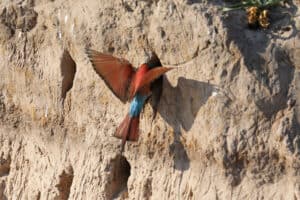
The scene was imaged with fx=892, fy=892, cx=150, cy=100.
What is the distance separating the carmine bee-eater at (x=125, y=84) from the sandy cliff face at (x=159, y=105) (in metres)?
0.08

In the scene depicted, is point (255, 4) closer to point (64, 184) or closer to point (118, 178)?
point (118, 178)

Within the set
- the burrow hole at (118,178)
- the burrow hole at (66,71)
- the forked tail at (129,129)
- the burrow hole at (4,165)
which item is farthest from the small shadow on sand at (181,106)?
the burrow hole at (4,165)

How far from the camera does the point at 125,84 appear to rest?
11.5 feet

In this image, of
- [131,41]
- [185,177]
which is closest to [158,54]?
[131,41]

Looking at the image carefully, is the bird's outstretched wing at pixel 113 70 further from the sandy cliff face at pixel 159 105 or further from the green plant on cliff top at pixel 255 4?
the green plant on cliff top at pixel 255 4

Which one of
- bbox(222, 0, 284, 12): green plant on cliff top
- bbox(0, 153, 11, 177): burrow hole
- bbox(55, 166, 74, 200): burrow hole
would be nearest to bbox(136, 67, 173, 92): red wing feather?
bbox(222, 0, 284, 12): green plant on cliff top

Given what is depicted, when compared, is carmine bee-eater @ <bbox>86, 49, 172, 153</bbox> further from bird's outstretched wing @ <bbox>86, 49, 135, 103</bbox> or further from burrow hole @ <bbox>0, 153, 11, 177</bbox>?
burrow hole @ <bbox>0, 153, 11, 177</bbox>

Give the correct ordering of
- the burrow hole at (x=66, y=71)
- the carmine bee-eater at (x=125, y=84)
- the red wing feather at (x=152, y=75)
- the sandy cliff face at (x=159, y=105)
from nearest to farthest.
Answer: the sandy cliff face at (x=159, y=105), the red wing feather at (x=152, y=75), the carmine bee-eater at (x=125, y=84), the burrow hole at (x=66, y=71)

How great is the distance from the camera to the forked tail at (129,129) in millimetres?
3506

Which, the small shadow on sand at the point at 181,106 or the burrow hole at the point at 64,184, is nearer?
the small shadow on sand at the point at 181,106

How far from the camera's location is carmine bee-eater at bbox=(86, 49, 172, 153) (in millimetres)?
3494

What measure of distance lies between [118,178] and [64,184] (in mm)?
331

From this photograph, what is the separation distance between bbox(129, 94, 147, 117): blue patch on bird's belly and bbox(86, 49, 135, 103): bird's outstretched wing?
0.05 metres

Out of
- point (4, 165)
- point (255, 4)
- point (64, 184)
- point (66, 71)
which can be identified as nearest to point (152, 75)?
point (255, 4)
